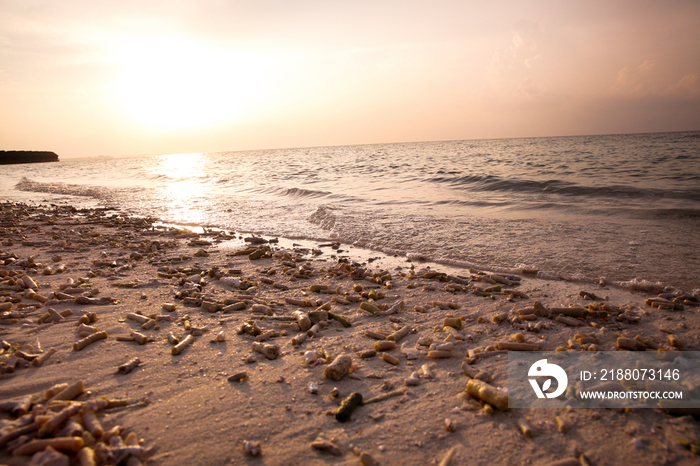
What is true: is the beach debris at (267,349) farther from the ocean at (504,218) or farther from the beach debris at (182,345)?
the ocean at (504,218)

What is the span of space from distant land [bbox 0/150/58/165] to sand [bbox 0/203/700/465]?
93.8 m

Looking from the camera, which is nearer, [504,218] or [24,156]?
[504,218]

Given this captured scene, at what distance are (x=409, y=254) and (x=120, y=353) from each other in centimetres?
503

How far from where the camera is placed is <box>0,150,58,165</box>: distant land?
236ft

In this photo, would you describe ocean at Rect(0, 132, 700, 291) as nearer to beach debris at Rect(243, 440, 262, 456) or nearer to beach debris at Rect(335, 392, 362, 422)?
beach debris at Rect(335, 392, 362, 422)

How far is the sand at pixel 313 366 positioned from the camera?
209 cm

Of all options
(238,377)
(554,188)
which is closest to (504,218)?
(554,188)

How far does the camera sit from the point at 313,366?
2967 millimetres

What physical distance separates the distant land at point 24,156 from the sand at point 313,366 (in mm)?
93826

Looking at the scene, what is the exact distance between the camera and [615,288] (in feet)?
16.2

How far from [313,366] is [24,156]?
104 meters

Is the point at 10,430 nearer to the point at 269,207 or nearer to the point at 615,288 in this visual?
the point at 615,288

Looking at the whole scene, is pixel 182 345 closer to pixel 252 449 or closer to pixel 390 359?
pixel 252 449

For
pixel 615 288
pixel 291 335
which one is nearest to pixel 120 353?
pixel 291 335
